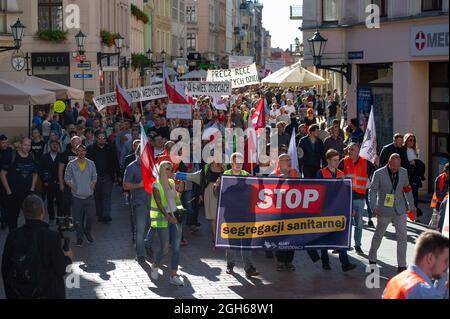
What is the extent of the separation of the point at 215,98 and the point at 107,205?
10.8m

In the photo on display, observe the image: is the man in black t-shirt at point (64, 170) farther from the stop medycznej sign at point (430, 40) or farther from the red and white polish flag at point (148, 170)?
the stop medycznej sign at point (430, 40)

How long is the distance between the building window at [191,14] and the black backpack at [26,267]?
96531mm

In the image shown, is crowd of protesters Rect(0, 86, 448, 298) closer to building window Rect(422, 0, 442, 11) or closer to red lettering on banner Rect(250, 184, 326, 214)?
red lettering on banner Rect(250, 184, 326, 214)

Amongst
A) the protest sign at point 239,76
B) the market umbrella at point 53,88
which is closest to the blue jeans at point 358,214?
the market umbrella at point 53,88

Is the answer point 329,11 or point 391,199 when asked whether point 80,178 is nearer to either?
point 391,199

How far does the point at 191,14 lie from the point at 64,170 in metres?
89.6

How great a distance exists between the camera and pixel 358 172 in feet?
45.7

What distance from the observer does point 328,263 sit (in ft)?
40.5

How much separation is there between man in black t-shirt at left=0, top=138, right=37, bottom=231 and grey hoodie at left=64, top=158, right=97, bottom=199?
2.51 feet

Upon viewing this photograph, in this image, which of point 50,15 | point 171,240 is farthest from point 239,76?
point 171,240

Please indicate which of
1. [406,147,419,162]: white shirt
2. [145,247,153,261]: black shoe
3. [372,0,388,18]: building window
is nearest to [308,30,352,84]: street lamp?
[372,0,388,18]: building window
